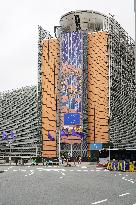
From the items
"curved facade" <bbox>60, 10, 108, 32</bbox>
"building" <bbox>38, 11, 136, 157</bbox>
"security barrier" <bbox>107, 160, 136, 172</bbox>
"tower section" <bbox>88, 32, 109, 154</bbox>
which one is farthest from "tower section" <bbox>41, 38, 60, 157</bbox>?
"security barrier" <bbox>107, 160, 136, 172</bbox>

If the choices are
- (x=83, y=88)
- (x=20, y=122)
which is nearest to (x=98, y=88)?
(x=83, y=88)

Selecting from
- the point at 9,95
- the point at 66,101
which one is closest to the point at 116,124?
the point at 66,101

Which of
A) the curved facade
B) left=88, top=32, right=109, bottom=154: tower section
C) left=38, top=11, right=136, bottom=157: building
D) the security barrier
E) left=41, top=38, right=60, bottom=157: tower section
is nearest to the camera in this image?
the security barrier

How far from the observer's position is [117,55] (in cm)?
9838

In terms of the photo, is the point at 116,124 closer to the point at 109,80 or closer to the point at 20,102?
the point at 109,80

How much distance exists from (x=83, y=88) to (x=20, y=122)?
26.6 m

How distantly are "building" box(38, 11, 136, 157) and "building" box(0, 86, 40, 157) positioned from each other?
7.93 m

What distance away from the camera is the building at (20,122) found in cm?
10181

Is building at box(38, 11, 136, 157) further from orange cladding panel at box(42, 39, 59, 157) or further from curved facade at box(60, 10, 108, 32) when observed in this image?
curved facade at box(60, 10, 108, 32)

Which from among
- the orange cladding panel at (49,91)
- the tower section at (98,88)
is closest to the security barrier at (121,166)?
the tower section at (98,88)

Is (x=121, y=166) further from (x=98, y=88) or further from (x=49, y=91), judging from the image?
(x=49, y=91)

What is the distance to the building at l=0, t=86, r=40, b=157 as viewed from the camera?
102 metres

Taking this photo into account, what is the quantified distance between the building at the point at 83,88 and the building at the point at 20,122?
26.0 feet

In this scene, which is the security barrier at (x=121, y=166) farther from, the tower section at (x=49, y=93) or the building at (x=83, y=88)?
the tower section at (x=49, y=93)
